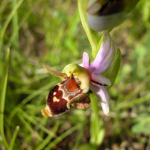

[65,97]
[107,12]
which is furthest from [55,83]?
[107,12]

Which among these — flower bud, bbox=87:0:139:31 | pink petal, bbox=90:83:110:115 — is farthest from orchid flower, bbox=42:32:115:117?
flower bud, bbox=87:0:139:31

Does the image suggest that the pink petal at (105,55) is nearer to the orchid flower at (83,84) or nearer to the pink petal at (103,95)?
the orchid flower at (83,84)

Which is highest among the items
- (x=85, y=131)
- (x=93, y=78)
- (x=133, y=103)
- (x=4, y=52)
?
(x=93, y=78)

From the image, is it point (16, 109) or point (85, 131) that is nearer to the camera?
point (16, 109)

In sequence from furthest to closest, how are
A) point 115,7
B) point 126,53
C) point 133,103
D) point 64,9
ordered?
point 64,9 < point 126,53 < point 133,103 < point 115,7

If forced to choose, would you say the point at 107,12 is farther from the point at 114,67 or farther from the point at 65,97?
the point at 65,97

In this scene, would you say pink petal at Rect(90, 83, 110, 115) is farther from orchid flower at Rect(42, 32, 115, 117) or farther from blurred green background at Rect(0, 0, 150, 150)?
blurred green background at Rect(0, 0, 150, 150)

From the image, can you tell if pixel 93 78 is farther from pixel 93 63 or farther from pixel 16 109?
pixel 16 109

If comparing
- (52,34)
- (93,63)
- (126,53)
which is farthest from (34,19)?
(93,63)
